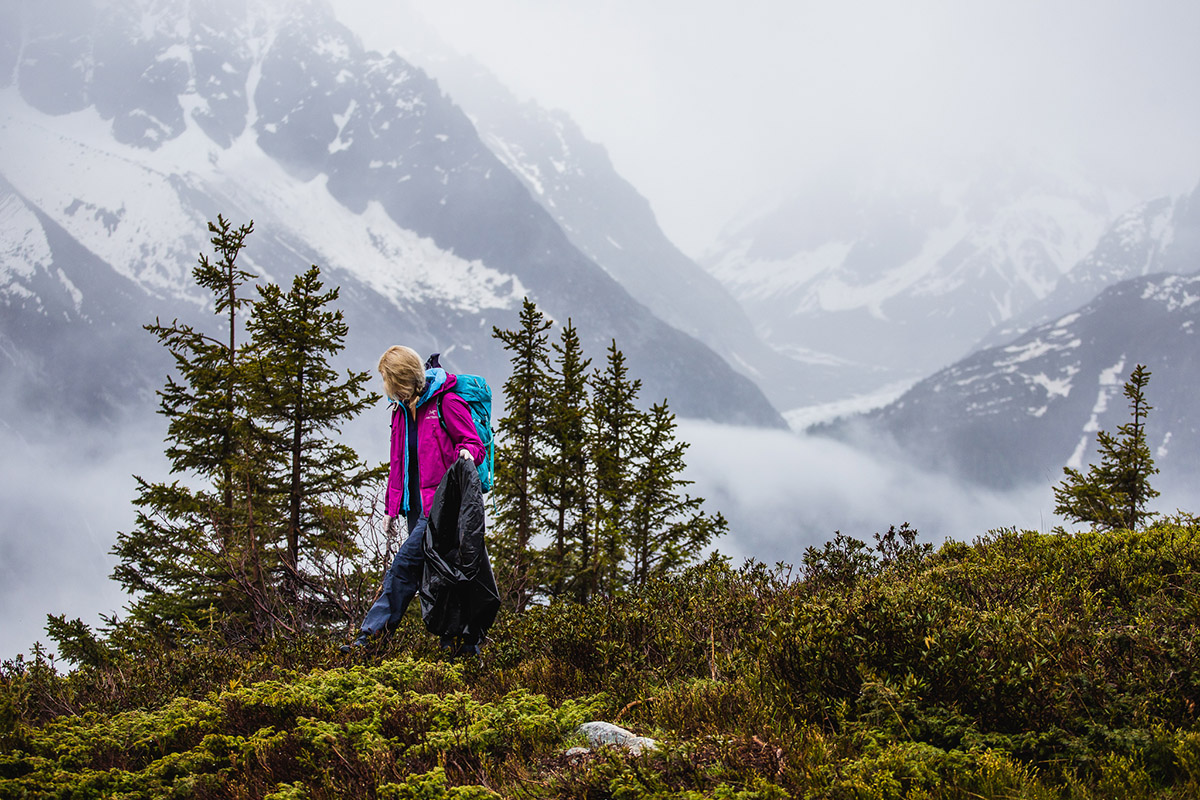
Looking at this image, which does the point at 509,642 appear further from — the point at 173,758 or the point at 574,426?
the point at 574,426

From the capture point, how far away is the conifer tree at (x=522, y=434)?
18.2m

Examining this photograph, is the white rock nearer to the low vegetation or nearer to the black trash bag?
the low vegetation

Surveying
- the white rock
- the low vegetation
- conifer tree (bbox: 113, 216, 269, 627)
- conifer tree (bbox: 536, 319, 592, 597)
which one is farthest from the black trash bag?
conifer tree (bbox: 536, 319, 592, 597)

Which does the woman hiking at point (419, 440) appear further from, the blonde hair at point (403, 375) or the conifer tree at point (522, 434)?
the conifer tree at point (522, 434)

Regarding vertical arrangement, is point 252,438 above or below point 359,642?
above

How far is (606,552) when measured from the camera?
1873cm

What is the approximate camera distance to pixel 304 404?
14562 mm

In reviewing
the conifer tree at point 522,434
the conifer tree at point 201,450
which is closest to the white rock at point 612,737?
the conifer tree at point 201,450

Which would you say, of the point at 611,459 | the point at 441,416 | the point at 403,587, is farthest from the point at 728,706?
the point at 611,459

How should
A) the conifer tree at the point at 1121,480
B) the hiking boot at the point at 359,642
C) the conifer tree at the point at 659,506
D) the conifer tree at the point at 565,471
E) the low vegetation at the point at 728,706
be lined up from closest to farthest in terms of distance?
the low vegetation at the point at 728,706, the hiking boot at the point at 359,642, the conifer tree at the point at 1121,480, the conifer tree at the point at 565,471, the conifer tree at the point at 659,506

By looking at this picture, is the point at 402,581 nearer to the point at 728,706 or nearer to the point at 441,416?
the point at 441,416

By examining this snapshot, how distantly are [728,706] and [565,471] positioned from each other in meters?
15.4

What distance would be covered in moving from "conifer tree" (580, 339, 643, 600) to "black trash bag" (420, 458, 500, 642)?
1280 cm

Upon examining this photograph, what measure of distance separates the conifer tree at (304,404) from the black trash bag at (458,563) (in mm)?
9038
